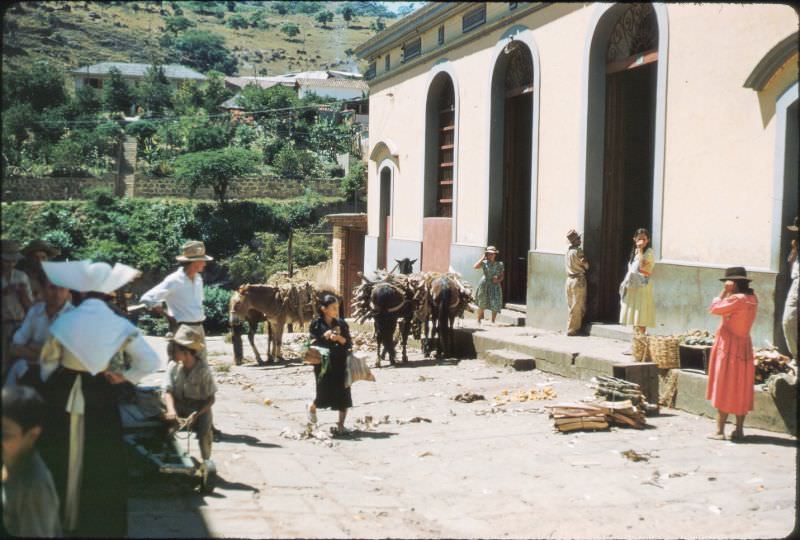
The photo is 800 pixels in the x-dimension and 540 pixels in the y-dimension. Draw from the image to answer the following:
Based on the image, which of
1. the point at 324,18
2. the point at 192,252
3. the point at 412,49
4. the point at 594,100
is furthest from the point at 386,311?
the point at 324,18

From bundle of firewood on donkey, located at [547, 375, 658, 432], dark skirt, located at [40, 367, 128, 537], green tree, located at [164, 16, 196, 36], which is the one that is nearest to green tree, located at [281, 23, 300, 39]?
green tree, located at [164, 16, 196, 36]

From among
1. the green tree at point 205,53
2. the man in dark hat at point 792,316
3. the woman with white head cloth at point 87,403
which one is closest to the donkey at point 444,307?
the man in dark hat at point 792,316

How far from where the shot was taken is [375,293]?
14555mm

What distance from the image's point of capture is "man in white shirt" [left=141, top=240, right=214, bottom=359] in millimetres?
7906

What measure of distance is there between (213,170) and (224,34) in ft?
250

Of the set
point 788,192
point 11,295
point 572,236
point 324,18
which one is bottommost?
point 11,295

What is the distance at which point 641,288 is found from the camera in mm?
11891

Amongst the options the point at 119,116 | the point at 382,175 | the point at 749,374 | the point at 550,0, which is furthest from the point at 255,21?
the point at 749,374

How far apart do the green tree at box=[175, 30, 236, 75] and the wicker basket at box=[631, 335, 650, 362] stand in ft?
327

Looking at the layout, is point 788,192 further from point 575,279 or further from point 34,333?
point 34,333

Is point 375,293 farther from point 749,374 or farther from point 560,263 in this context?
point 749,374

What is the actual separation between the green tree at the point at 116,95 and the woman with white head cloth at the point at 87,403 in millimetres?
65618

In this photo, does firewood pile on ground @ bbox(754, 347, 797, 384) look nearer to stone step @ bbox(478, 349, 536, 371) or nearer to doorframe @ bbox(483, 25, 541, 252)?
stone step @ bbox(478, 349, 536, 371)

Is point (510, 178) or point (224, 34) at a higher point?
point (224, 34)
